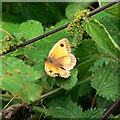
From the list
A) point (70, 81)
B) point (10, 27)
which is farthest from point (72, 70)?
point (10, 27)

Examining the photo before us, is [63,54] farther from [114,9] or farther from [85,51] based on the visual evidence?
[114,9]

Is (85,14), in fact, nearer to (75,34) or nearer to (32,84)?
(75,34)

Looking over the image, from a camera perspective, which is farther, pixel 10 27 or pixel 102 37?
pixel 10 27

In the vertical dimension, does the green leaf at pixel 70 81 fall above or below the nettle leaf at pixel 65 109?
above

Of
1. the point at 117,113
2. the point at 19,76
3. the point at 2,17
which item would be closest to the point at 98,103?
the point at 117,113

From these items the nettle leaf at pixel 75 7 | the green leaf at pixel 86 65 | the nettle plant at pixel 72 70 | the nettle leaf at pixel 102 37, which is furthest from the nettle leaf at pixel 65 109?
the nettle leaf at pixel 75 7

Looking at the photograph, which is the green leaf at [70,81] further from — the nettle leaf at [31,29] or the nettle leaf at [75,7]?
the nettle leaf at [75,7]

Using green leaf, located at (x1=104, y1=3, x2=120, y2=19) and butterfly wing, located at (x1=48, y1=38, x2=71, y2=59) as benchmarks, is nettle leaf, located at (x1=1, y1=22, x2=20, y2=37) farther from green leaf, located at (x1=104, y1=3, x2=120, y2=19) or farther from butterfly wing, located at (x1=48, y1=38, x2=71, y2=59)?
green leaf, located at (x1=104, y1=3, x2=120, y2=19)
